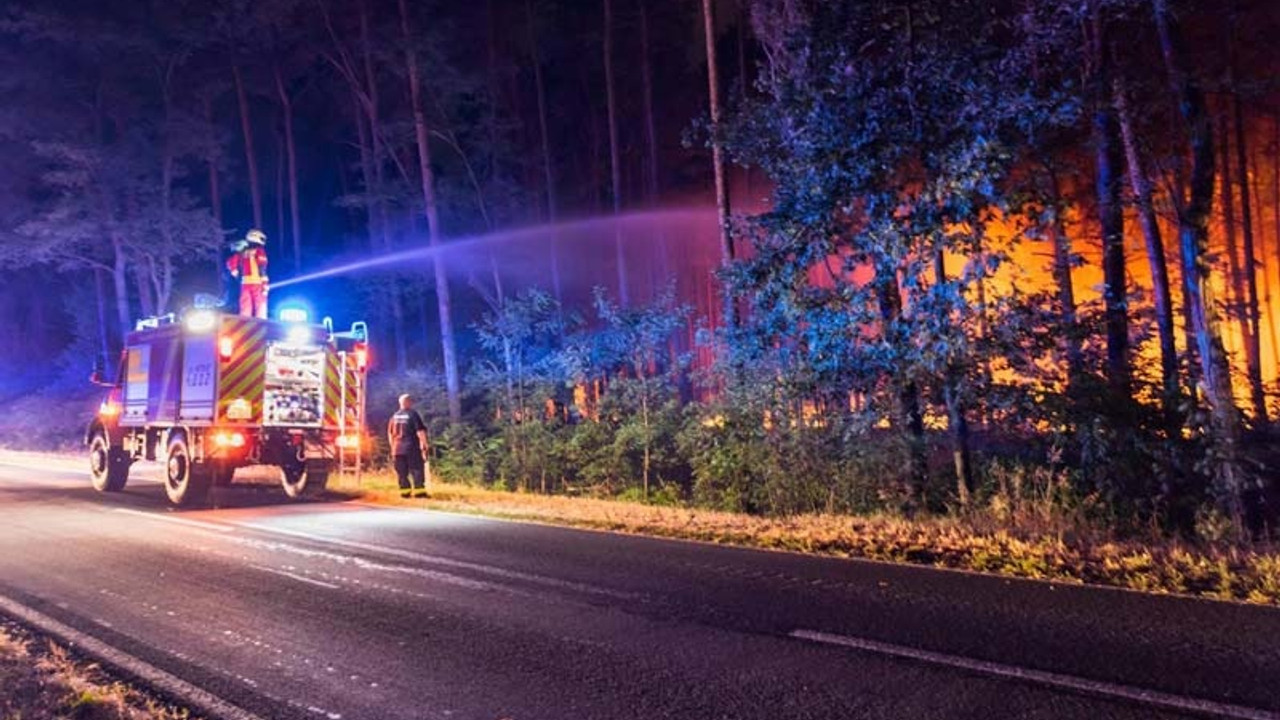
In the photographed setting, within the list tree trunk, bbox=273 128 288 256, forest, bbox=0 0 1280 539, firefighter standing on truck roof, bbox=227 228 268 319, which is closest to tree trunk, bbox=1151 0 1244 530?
forest, bbox=0 0 1280 539

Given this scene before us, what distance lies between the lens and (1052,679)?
4543 millimetres

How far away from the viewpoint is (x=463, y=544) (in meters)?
9.02

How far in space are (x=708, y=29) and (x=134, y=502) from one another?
475 inches

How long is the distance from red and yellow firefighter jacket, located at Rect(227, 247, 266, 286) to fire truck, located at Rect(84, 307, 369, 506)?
76 cm

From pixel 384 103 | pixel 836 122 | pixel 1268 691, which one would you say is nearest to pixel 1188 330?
pixel 836 122

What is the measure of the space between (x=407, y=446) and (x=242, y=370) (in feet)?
8.70

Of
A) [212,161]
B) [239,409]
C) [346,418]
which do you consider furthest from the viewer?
[212,161]

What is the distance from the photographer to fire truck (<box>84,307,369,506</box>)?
1277 centimetres

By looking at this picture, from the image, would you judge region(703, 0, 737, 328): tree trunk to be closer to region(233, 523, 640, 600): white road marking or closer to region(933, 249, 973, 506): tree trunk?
region(933, 249, 973, 506): tree trunk

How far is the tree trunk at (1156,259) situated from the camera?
9.00 metres

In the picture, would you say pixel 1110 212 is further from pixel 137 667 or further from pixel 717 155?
pixel 137 667

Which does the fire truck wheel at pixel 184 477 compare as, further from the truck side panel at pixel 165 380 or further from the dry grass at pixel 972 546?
the dry grass at pixel 972 546

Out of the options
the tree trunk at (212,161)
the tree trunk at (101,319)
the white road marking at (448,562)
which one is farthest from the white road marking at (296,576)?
the tree trunk at (101,319)

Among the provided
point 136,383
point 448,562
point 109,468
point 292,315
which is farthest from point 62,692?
point 109,468
